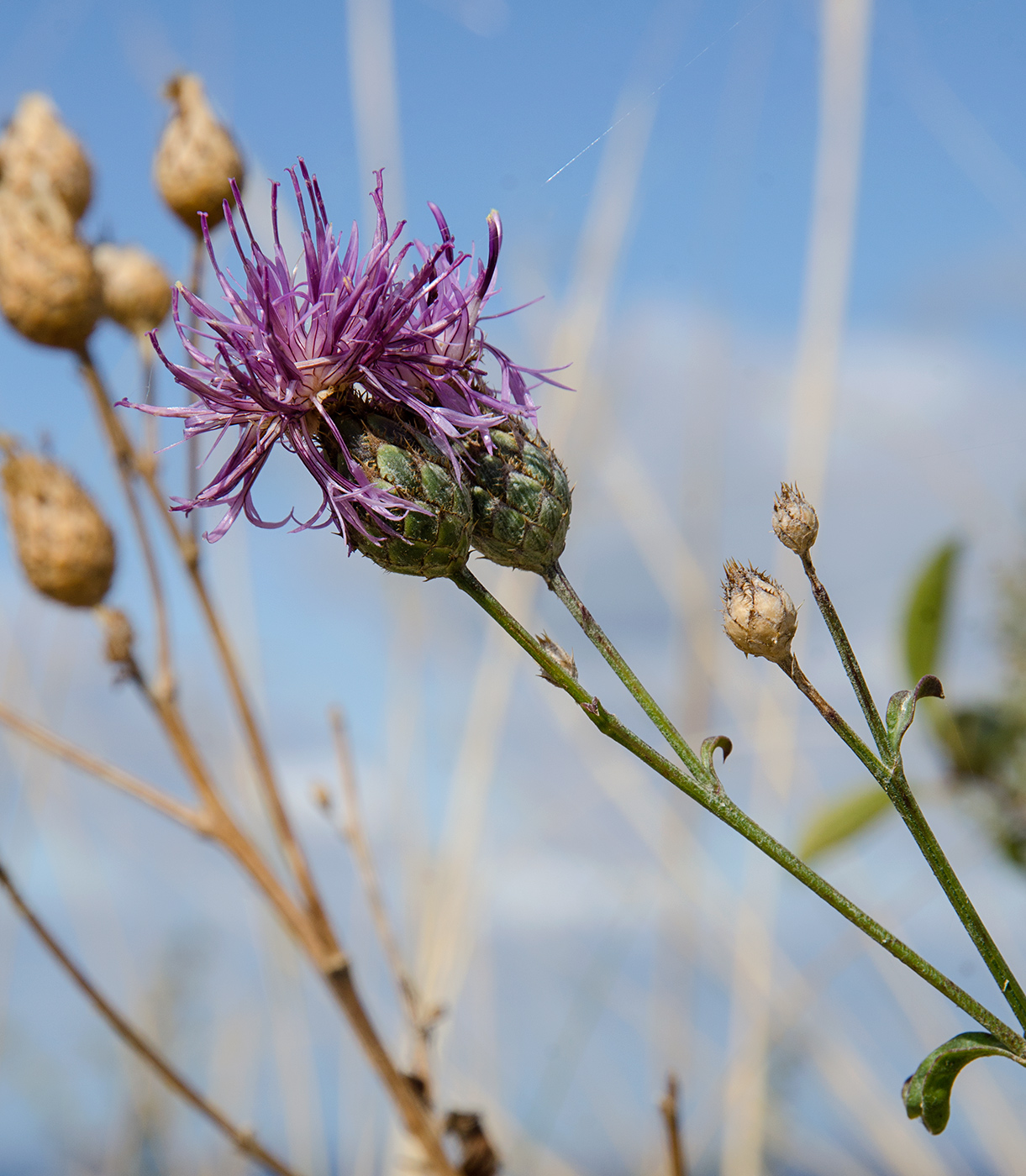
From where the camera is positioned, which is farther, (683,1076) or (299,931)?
(683,1076)

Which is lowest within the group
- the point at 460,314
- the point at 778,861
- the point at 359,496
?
the point at 778,861

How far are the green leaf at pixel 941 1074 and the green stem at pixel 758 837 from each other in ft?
0.07

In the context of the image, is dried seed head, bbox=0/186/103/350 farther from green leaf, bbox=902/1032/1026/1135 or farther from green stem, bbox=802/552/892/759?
green leaf, bbox=902/1032/1026/1135

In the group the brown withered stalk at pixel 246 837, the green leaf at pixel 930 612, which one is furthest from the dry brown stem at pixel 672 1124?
the green leaf at pixel 930 612

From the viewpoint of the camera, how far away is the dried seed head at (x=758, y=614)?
0.49m

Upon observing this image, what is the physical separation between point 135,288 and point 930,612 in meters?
1.32

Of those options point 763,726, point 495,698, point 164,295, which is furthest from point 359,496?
point 763,726

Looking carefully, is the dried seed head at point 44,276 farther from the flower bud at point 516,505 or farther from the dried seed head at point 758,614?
the dried seed head at point 758,614

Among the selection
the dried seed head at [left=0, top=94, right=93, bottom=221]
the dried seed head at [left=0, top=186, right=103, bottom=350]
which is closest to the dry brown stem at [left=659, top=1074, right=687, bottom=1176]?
the dried seed head at [left=0, top=186, right=103, bottom=350]

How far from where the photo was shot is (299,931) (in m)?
0.82

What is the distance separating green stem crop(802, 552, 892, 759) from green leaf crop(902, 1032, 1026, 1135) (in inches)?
5.4

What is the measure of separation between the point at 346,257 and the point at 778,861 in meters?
0.36

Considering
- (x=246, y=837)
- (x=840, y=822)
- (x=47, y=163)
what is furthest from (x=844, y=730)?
(x=840, y=822)

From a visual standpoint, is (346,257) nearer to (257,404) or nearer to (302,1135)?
(257,404)
